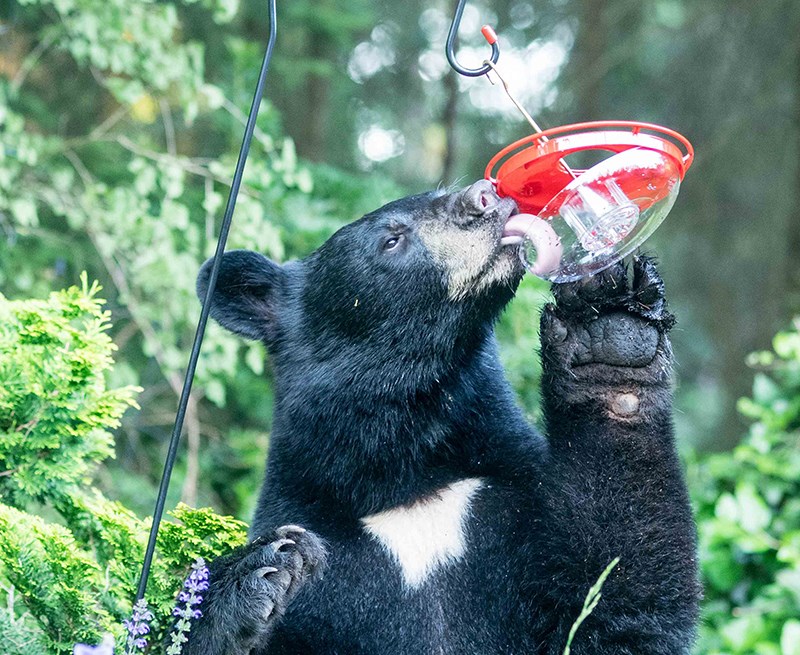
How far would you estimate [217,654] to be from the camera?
2.81m

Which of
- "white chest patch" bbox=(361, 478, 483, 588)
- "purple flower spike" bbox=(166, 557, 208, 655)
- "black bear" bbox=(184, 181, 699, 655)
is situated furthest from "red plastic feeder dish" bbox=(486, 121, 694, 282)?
"purple flower spike" bbox=(166, 557, 208, 655)

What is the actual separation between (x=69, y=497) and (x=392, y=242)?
128 centimetres

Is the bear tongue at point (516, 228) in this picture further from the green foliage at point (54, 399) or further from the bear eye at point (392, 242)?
the green foliage at point (54, 399)

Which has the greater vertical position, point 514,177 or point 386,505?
point 514,177

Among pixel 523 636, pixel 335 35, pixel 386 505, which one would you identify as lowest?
pixel 523 636

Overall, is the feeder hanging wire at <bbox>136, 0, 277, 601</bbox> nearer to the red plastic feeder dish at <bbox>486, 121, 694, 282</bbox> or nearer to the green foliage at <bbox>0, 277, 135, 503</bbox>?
the green foliage at <bbox>0, 277, 135, 503</bbox>

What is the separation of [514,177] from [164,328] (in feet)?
10.3

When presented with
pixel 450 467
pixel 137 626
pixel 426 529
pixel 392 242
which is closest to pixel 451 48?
pixel 392 242

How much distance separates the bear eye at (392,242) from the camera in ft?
11.2

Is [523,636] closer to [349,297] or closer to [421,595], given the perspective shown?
[421,595]

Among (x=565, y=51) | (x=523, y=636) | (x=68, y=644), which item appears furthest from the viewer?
(x=565, y=51)

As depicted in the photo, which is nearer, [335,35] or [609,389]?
[609,389]

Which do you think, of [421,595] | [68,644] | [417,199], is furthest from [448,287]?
[68,644]

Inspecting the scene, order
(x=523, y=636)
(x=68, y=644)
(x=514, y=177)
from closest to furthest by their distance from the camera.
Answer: (x=68, y=644)
(x=514, y=177)
(x=523, y=636)
